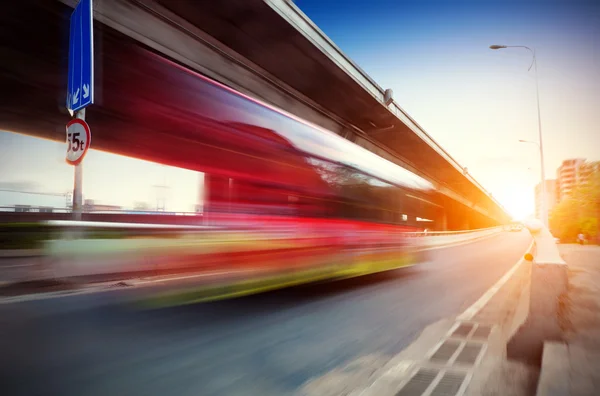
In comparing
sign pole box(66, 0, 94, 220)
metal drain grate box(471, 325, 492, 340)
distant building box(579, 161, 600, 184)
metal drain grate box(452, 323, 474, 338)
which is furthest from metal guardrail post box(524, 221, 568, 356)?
sign pole box(66, 0, 94, 220)

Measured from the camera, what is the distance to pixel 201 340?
3.30 meters

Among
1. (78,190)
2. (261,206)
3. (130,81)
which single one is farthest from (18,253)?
(261,206)

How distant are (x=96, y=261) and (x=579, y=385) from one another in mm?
4473

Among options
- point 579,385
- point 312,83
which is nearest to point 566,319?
point 579,385

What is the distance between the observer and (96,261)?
3.75 meters

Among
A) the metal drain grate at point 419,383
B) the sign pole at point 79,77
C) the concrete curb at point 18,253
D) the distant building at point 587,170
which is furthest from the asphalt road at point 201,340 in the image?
the concrete curb at point 18,253

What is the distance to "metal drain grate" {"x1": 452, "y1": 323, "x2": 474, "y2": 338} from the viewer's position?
375cm

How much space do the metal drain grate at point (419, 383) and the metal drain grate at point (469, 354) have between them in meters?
0.39

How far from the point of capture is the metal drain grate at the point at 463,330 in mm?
3750

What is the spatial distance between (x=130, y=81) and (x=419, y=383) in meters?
5.34

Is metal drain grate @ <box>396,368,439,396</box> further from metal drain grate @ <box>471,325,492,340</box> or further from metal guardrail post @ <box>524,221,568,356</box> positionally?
metal drain grate @ <box>471,325,492,340</box>

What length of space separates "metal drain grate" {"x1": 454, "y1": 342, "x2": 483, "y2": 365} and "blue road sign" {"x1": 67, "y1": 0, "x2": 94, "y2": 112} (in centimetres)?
605

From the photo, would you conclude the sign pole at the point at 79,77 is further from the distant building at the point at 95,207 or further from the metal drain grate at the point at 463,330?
the metal drain grate at the point at 463,330

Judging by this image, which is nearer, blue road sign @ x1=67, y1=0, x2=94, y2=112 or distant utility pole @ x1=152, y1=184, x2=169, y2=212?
distant utility pole @ x1=152, y1=184, x2=169, y2=212
